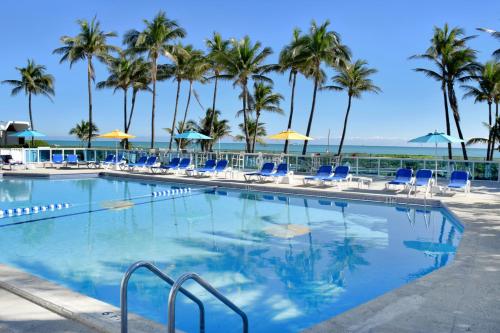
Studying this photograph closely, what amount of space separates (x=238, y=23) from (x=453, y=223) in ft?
103

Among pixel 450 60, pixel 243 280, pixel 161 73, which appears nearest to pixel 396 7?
pixel 450 60

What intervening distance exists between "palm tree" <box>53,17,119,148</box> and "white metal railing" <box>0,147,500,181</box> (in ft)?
18.5

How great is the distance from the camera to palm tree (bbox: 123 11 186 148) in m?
28.1

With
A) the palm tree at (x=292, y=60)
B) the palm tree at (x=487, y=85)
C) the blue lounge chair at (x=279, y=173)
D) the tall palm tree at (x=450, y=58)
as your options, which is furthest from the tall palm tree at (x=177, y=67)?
the palm tree at (x=487, y=85)

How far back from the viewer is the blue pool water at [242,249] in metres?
5.54

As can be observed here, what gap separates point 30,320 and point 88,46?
92.5 feet

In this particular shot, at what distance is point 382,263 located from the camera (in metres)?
7.15

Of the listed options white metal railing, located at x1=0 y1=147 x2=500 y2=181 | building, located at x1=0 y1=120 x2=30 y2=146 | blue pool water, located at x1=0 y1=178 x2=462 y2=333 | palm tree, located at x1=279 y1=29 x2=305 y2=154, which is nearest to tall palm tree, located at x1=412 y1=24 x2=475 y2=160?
palm tree, located at x1=279 y1=29 x2=305 y2=154

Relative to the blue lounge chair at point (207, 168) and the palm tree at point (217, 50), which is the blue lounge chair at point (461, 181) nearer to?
the blue lounge chair at point (207, 168)

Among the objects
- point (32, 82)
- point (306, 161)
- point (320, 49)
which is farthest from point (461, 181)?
point (32, 82)

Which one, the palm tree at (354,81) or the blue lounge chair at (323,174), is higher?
the palm tree at (354,81)

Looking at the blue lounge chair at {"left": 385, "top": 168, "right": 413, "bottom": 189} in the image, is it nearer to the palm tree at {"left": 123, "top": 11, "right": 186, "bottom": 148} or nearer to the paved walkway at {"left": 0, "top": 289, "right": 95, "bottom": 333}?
the paved walkway at {"left": 0, "top": 289, "right": 95, "bottom": 333}

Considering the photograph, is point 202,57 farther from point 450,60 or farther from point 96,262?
point 96,262

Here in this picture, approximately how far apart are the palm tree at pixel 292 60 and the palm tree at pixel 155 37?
711 centimetres
